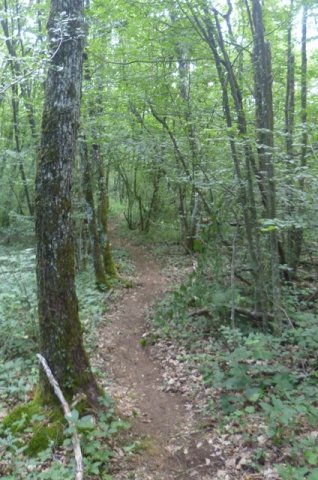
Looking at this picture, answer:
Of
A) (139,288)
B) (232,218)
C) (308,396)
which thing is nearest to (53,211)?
(308,396)

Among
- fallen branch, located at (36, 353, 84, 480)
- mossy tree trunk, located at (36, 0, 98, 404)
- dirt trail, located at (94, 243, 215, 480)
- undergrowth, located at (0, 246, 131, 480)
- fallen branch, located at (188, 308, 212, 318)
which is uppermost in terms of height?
mossy tree trunk, located at (36, 0, 98, 404)

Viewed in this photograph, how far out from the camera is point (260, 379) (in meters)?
5.29

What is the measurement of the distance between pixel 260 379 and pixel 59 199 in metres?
3.71

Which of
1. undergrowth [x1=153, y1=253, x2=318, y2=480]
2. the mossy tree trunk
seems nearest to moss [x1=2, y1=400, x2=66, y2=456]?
the mossy tree trunk

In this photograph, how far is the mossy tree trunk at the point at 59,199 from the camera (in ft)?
14.1

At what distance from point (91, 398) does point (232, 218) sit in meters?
→ 6.01

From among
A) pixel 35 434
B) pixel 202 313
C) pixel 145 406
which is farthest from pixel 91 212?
pixel 35 434

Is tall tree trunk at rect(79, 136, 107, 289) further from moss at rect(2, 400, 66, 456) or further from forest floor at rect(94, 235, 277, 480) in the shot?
moss at rect(2, 400, 66, 456)

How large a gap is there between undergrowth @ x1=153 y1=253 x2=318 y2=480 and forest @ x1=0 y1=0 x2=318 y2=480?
0.09 feet

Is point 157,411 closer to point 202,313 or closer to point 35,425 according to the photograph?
point 35,425

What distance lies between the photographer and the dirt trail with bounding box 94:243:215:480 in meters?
4.10

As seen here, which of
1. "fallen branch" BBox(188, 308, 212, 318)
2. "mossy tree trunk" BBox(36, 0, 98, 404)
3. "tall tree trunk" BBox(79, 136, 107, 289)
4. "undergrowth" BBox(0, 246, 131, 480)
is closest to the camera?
"undergrowth" BBox(0, 246, 131, 480)

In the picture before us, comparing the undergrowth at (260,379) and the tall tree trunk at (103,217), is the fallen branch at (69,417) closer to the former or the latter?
the undergrowth at (260,379)

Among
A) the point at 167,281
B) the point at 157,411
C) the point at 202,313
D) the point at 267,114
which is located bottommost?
the point at 167,281
